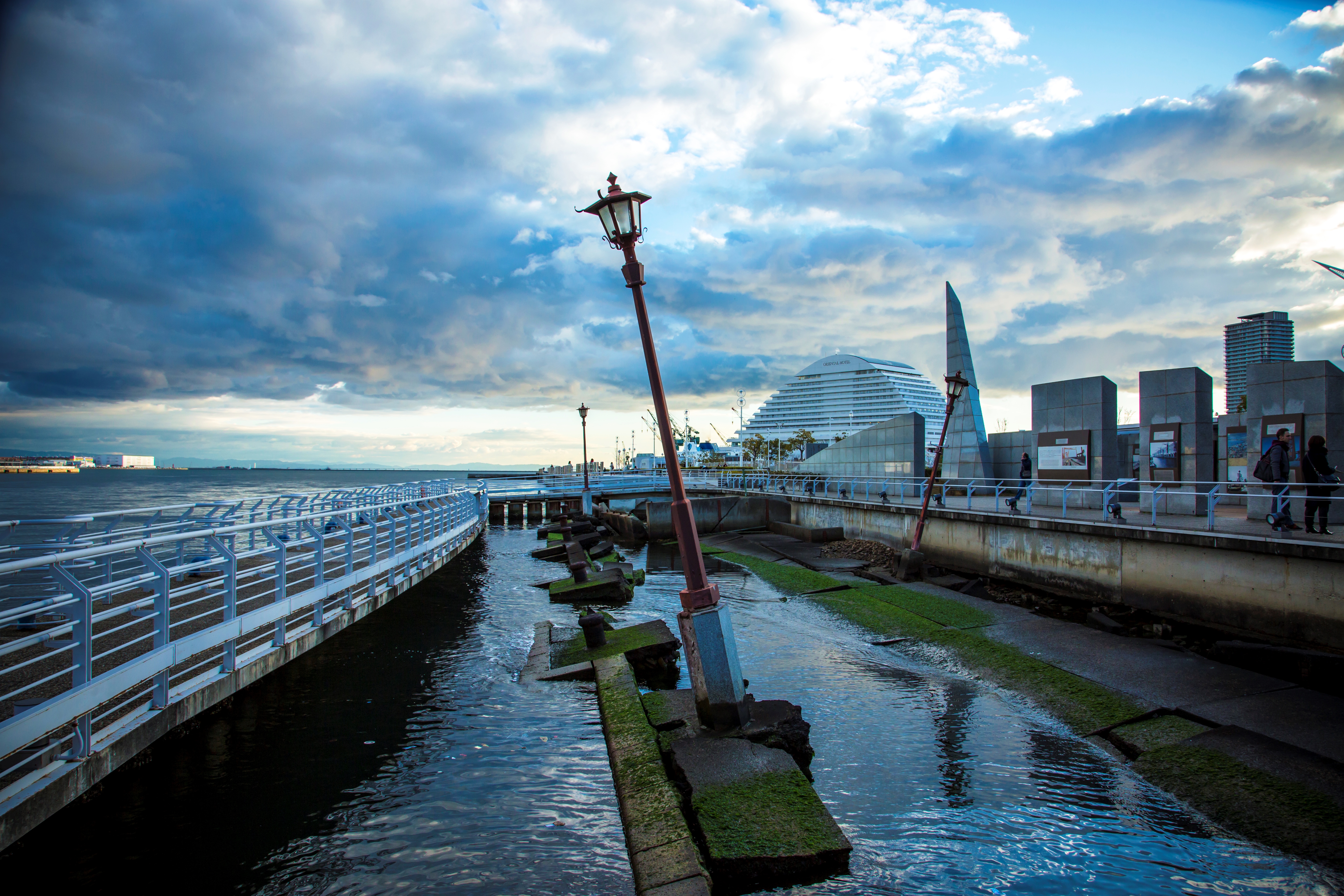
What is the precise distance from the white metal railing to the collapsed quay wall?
46.4ft

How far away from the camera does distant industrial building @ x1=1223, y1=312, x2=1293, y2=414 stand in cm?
12338

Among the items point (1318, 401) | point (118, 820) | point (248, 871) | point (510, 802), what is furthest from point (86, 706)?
point (1318, 401)

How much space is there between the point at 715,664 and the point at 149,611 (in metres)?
7.97

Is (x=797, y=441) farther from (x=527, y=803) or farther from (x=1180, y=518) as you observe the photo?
(x=527, y=803)

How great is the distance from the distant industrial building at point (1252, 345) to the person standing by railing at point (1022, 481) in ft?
336

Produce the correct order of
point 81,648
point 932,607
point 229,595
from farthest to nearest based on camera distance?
1. point 932,607
2. point 229,595
3. point 81,648

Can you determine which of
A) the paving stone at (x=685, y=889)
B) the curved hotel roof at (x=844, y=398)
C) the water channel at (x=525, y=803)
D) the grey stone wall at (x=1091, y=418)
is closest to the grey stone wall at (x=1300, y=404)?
the grey stone wall at (x=1091, y=418)

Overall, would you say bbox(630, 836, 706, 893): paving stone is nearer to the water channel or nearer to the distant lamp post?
the water channel

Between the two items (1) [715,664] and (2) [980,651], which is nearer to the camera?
(1) [715,664]

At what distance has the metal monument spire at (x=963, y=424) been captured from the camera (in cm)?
2702

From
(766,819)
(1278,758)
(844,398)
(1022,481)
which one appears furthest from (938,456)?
(844,398)

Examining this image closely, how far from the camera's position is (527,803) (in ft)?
18.9

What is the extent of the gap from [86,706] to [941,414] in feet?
479

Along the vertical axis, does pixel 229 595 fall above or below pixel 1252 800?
above
